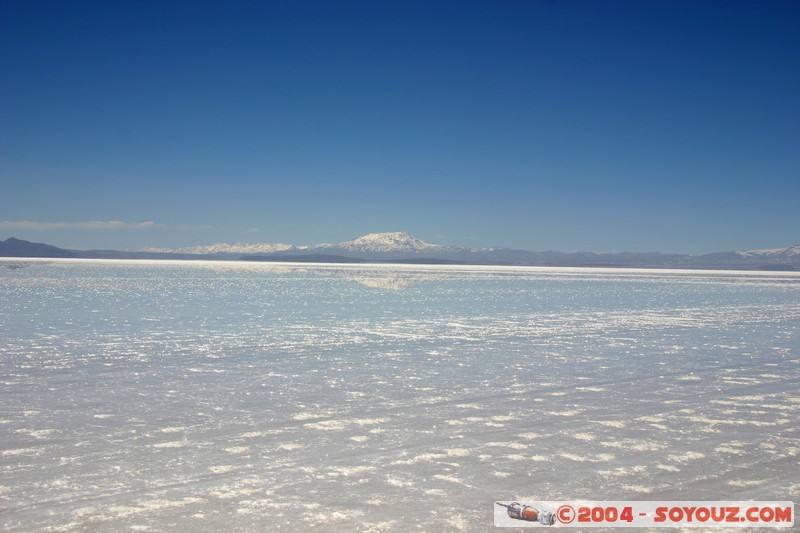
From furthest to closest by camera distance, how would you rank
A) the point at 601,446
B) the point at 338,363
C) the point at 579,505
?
the point at 338,363 → the point at 601,446 → the point at 579,505

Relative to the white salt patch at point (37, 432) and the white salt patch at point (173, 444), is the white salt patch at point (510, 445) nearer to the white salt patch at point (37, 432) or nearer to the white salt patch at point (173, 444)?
the white salt patch at point (173, 444)

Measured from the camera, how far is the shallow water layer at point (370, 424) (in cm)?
408

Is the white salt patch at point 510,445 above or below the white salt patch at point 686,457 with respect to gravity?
below

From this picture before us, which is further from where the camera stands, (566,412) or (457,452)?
(566,412)

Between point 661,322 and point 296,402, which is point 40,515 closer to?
point 296,402

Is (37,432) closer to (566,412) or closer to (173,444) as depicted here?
(173,444)

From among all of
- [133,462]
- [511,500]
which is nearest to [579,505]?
[511,500]

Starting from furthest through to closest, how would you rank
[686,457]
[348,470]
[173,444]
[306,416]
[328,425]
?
[306,416] < [328,425] < [173,444] < [686,457] < [348,470]

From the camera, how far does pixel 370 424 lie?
590 cm

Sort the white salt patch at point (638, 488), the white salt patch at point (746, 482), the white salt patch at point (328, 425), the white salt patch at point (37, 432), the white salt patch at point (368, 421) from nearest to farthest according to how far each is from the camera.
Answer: the white salt patch at point (638, 488)
the white salt patch at point (746, 482)
the white salt patch at point (37, 432)
the white salt patch at point (328, 425)
the white salt patch at point (368, 421)

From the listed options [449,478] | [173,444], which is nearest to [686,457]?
[449,478]

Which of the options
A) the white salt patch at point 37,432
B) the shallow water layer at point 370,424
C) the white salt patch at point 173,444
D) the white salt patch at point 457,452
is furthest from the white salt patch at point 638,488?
the white salt patch at point 37,432

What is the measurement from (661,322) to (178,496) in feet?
44.3

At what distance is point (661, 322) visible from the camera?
1552cm
